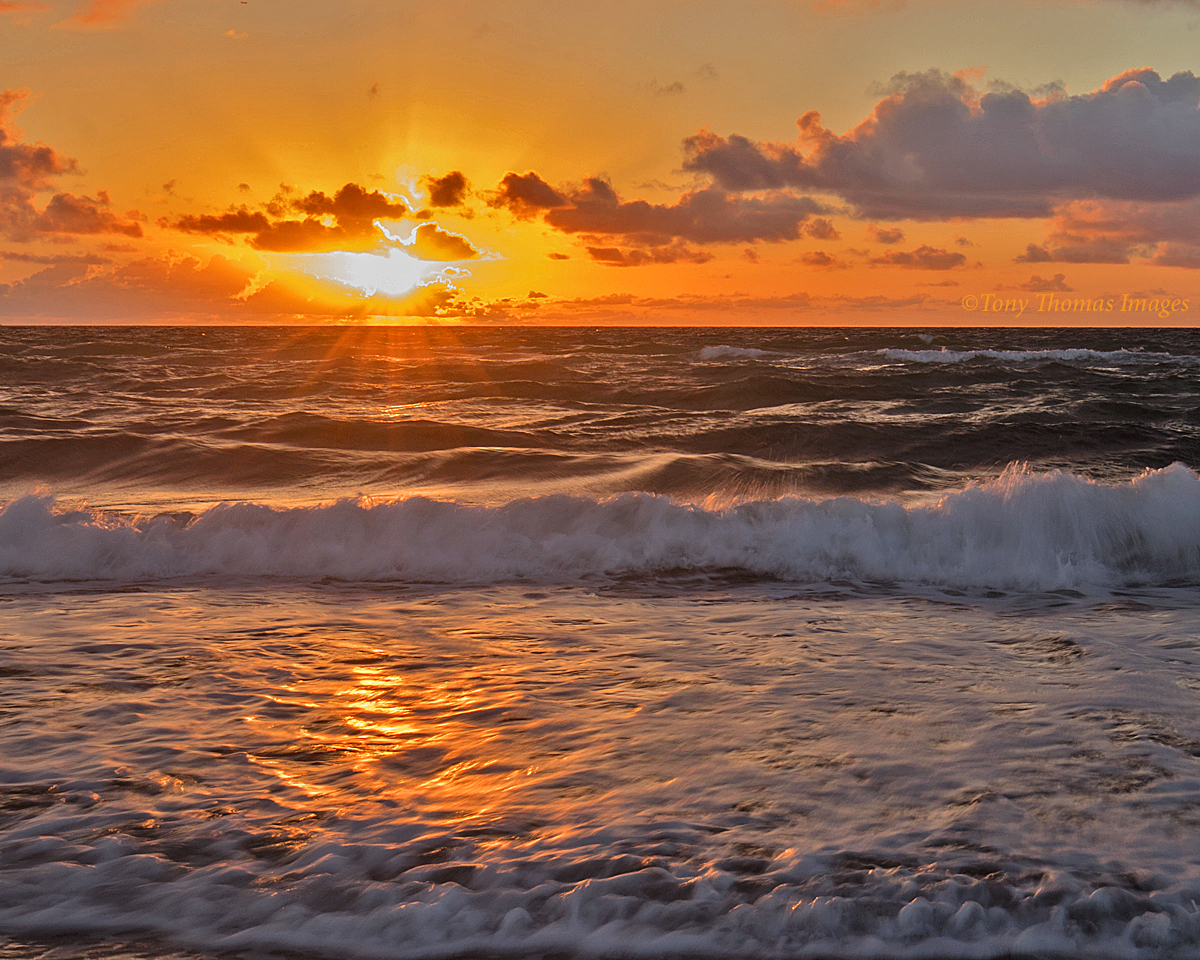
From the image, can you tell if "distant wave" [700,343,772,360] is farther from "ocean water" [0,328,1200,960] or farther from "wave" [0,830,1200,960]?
"wave" [0,830,1200,960]

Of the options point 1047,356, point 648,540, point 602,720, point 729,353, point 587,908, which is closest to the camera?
point 587,908

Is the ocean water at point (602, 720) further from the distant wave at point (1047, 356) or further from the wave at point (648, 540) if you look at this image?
the distant wave at point (1047, 356)

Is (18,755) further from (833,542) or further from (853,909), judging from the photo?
(833,542)

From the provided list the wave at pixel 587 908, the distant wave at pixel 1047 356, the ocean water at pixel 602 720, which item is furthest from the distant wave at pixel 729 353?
the wave at pixel 587 908

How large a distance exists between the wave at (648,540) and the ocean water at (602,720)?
41 mm

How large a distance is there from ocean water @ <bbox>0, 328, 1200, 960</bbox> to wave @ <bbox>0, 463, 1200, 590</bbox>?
41 millimetres

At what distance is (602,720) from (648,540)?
4.13 meters

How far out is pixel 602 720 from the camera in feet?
13.6

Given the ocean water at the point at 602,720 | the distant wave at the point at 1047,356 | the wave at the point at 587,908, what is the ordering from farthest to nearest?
1. the distant wave at the point at 1047,356
2. the ocean water at the point at 602,720
3. the wave at the point at 587,908

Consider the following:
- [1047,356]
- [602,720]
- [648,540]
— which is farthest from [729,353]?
[602,720]

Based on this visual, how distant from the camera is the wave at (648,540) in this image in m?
7.61

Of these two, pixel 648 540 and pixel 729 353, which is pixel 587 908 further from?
pixel 729 353

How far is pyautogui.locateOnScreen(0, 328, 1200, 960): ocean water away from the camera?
2.71 metres

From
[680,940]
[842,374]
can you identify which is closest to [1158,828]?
[680,940]
